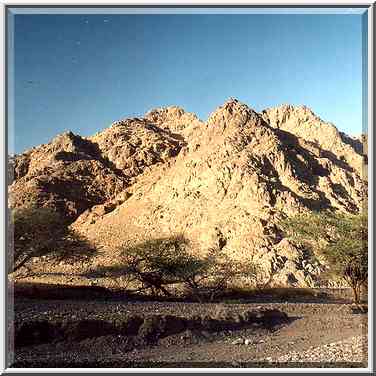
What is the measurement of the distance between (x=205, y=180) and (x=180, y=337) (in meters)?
5.28

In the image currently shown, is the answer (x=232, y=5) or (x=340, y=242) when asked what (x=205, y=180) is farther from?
(x=232, y=5)

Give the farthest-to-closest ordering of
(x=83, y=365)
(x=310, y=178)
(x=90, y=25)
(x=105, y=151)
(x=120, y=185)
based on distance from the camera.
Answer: (x=105, y=151)
(x=120, y=185)
(x=310, y=178)
(x=90, y=25)
(x=83, y=365)

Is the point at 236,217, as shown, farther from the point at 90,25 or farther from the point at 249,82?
the point at 90,25

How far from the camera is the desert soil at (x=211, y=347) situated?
391 cm

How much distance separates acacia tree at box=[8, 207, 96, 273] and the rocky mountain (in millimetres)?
1020

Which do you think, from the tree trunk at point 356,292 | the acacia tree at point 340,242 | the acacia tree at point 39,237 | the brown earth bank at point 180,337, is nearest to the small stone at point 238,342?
the brown earth bank at point 180,337

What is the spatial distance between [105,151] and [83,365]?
28.1 feet

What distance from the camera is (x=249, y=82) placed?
20.3 feet

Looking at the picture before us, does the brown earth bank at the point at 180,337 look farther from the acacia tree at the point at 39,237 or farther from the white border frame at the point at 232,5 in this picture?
the acacia tree at the point at 39,237

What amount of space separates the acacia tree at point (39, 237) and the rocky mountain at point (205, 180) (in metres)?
1.02

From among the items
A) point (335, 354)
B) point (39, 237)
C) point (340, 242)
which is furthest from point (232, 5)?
point (39, 237)

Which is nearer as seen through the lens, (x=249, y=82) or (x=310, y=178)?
A: (x=249, y=82)

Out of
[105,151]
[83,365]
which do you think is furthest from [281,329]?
[105,151]

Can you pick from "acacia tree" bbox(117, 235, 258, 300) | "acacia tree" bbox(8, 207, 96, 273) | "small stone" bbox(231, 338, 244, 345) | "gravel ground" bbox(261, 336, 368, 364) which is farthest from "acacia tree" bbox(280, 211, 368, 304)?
"acacia tree" bbox(8, 207, 96, 273)
